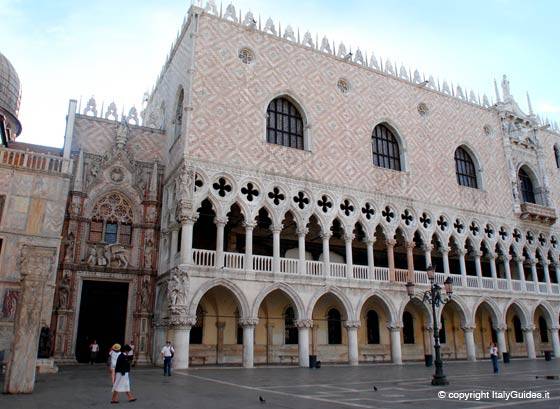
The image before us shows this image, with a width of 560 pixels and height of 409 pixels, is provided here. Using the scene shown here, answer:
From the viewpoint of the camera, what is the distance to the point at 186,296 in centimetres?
1499

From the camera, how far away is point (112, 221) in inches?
701

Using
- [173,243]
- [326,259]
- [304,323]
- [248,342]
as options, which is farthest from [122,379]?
[326,259]

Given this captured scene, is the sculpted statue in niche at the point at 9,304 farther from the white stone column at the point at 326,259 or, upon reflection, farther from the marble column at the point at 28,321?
the white stone column at the point at 326,259

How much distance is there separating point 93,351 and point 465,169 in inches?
749

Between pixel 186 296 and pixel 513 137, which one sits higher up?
pixel 513 137

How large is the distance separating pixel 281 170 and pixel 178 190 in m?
4.05

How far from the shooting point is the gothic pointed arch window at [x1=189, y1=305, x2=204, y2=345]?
17469 mm

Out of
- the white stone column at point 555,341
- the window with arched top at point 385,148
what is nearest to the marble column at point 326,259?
the window with arched top at point 385,148

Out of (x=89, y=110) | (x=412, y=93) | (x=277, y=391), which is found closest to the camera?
(x=277, y=391)

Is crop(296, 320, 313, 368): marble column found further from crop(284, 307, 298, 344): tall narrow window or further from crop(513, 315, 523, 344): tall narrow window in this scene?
crop(513, 315, 523, 344): tall narrow window

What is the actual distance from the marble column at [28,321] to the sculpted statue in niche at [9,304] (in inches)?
184

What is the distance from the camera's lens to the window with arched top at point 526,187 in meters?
27.0

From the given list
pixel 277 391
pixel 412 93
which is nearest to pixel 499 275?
pixel 412 93

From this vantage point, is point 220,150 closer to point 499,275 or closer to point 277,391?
point 277,391
